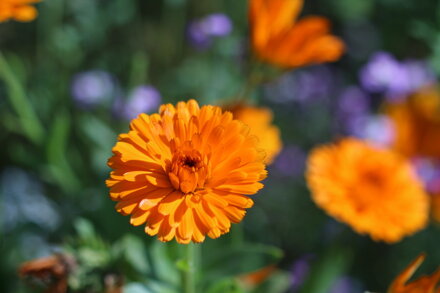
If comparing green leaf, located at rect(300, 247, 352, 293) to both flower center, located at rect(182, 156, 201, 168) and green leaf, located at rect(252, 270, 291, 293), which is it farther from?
flower center, located at rect(182, 156, 201, 168)

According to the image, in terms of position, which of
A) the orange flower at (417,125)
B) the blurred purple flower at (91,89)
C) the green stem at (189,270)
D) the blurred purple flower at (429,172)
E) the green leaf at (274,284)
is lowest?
the green leaf at (274,284)

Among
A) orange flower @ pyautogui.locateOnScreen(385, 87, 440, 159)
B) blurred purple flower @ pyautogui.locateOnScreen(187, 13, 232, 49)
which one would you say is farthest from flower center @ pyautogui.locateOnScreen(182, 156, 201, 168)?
orange flower @ pyautogui.locateOnScreen(385, 87, 440, 159)

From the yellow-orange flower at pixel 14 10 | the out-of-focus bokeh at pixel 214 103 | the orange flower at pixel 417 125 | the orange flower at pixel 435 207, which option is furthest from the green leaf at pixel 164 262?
the orange flower at pixel 417 125

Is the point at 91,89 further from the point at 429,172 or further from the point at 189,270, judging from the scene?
the point at 429,172

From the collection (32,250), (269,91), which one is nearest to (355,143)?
(269,91)

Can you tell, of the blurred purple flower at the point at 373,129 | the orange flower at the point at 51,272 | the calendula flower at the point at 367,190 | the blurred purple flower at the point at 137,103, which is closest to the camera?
the orange flower at the point at 51,272

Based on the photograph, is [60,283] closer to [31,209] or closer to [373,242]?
[31,209]

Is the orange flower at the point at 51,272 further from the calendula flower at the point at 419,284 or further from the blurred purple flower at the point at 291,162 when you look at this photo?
the blurred purple flower at the point at 291,162
